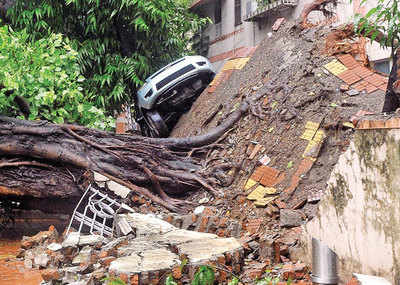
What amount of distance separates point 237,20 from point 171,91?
29.4 ft

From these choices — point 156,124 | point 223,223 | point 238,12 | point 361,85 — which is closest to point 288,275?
→ point 223,223

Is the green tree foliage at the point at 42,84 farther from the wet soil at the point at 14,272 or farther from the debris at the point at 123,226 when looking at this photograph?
the debris at the point at 123,226

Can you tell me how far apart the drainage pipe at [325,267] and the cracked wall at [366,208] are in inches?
9.0

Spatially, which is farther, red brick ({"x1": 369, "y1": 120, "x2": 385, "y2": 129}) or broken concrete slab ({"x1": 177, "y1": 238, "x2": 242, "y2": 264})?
broken concrete slab ({"x1": 177, "y1": 238, "x2": 242, "y2": 264})

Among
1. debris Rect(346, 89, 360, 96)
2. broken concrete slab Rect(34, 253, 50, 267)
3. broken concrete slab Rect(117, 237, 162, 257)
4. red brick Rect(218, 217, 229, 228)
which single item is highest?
debris Rect(346, 89, 360, 96)

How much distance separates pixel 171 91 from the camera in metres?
10.6

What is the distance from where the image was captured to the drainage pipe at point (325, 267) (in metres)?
3.27

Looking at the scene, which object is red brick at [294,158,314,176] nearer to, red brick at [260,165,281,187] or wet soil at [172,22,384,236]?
A: wet soil at [172,22,384,236]

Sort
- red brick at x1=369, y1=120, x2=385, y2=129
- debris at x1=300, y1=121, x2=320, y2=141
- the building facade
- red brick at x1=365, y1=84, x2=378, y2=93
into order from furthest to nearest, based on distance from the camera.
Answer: the building facade
red brick at x1=365, y1=84, x2=378, y2=93
debris at x1=300, y1=121, x2=320, y2=141
red brick at x1=369, y1=120, x2=385, y2=129

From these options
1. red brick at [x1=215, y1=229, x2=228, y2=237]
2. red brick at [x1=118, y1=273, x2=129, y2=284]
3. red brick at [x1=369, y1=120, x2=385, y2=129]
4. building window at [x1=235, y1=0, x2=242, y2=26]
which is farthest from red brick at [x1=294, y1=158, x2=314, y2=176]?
building window at [x1=235, y1=0, x2=242, y2=26]

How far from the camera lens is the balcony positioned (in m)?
15.1

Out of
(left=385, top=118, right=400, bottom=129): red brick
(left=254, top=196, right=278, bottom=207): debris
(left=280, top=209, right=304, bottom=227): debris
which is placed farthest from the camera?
(left=254, top=196, right=278, bottom=207): debris

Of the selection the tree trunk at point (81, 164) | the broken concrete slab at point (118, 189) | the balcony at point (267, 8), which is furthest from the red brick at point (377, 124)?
the balcony at point (267, 8)

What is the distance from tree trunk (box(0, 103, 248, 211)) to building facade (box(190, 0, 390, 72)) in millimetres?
8287
